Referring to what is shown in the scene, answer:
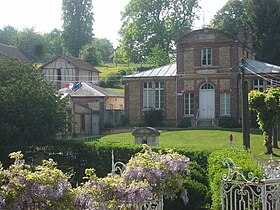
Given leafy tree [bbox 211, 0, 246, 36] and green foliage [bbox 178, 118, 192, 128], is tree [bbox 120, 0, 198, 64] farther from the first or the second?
green foliage [bbox 178, 118, 192, 128]

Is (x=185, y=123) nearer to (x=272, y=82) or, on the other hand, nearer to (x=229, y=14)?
(x=272, y=82)

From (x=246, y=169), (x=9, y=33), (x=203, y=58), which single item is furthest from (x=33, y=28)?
(x=246, y=169)

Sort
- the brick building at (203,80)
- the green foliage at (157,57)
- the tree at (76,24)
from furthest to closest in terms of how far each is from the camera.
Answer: the tree at (76,24)
the green foliage at (157,57)
the brick building at (203,80)

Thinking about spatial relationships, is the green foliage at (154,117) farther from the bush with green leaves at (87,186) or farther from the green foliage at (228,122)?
the bush with green leaves at (87,186)

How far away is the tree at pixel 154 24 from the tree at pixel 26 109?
41.8 metres

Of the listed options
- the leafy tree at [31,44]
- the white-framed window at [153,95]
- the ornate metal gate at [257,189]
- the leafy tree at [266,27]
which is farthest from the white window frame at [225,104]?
the leafy tree at [31,44]

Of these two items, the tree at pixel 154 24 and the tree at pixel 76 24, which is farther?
the tree at pixel 76 24

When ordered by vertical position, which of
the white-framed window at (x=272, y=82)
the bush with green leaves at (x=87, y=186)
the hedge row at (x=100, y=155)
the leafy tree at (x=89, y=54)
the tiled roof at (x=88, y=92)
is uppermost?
the leafy tree at (x=89, y=54)

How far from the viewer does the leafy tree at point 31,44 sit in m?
89.5

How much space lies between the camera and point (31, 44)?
9044cm

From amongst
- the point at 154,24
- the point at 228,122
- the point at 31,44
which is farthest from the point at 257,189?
the point at 31,44

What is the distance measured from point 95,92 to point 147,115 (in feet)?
19.5

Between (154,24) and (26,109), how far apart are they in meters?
44.9

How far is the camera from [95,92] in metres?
45.9
